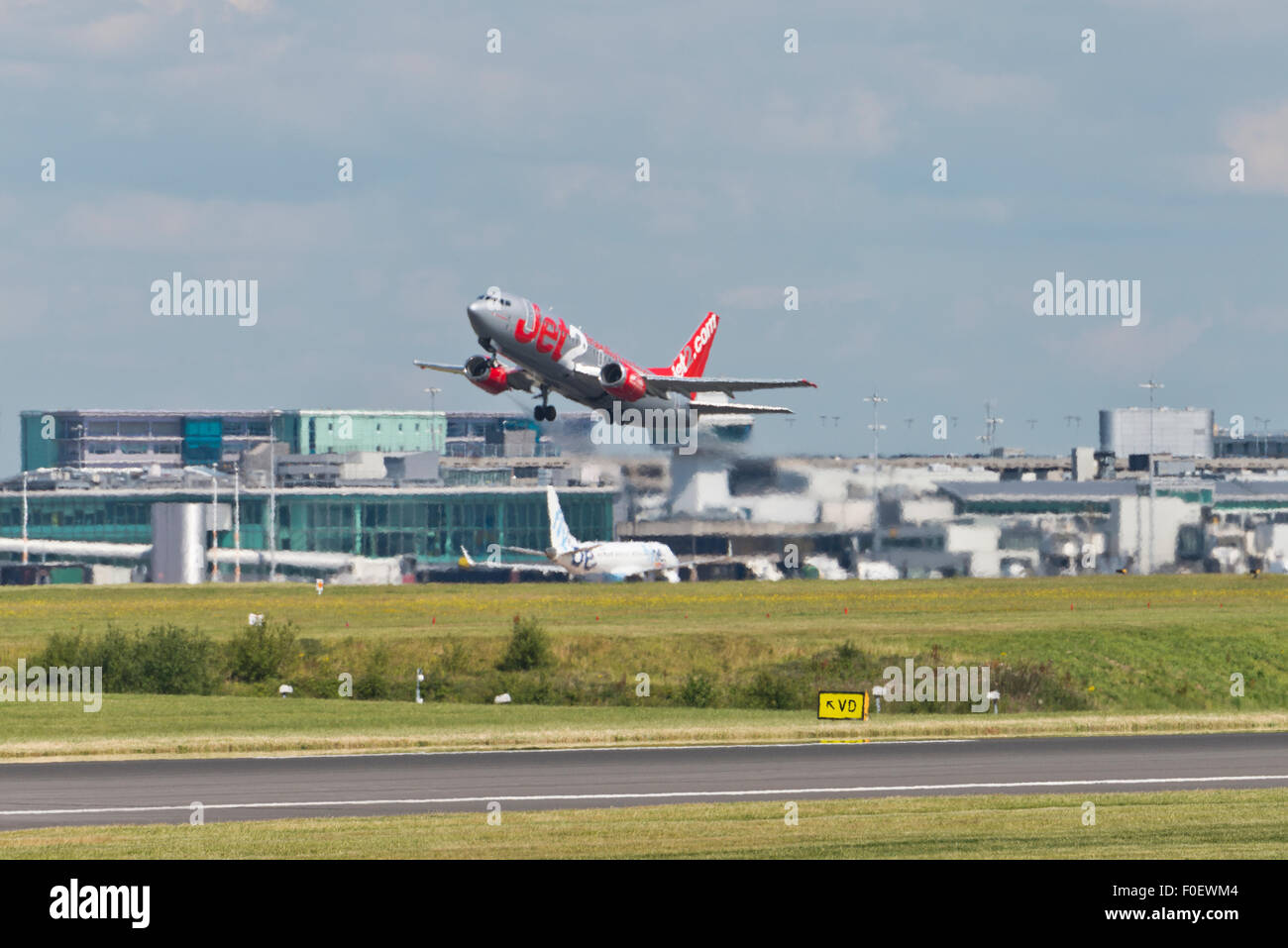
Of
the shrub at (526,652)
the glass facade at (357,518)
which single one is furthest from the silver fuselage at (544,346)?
the glass facade at (357,518)

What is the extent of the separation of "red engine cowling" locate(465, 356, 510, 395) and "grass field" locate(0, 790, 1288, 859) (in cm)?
2622

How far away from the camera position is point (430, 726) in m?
43.9

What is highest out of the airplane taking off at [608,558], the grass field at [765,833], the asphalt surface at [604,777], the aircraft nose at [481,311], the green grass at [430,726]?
the aircraft nose at [481,311]

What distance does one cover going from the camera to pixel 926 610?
81000 mm

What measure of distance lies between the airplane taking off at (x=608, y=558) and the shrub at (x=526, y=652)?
41698 millimetres

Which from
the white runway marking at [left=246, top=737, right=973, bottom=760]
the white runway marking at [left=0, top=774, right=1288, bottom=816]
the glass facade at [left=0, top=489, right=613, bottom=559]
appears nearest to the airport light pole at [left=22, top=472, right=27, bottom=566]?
the glass facade at [left=0, top=489, right=613, bottom=559]

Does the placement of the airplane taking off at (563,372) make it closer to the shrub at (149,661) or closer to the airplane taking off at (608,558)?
the shrub at (149,661)

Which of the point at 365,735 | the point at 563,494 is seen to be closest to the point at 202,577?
the point at 563,494

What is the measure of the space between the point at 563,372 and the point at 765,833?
102 ft

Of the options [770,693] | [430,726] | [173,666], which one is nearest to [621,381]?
[770,693]

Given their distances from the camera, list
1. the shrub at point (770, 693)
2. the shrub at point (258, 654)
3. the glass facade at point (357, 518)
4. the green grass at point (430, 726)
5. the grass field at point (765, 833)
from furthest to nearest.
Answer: the glass facade at point (357, 518), the shrub at point (258, 654), the shrub at point (770, 693), the green grass at point (430, 726), the grass field at point (765, 833)

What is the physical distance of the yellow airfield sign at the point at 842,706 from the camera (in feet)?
142
